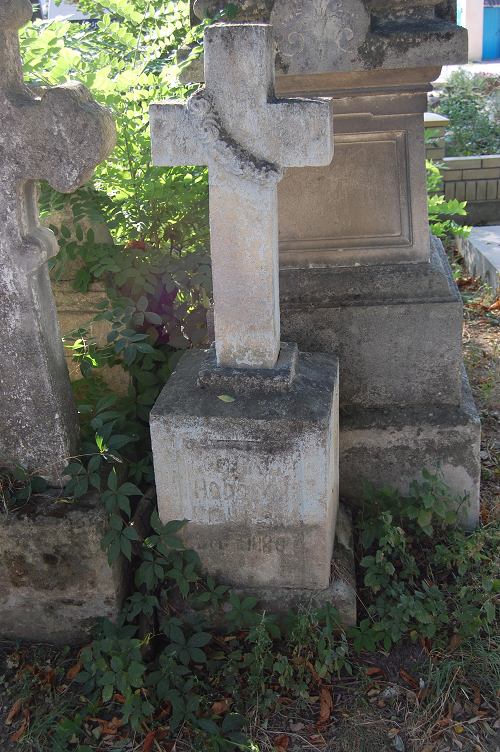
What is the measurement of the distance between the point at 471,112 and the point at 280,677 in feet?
29.7

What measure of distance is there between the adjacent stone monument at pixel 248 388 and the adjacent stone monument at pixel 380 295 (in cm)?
34

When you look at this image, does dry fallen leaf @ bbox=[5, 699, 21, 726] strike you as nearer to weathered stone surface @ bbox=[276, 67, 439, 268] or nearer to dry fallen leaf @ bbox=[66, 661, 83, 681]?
dry fallen leaf @ bbox=[66, 661, 83, 681]

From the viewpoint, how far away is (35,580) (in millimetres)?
2467

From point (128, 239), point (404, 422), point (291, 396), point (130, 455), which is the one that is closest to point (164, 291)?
point (128, 239)

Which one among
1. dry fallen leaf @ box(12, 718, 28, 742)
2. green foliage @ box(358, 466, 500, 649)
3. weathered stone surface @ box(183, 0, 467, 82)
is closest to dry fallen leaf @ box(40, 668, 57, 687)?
dry fallen leaf @ box(12, 718, 28, 742)

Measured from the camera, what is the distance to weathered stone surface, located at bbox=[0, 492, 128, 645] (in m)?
2.40

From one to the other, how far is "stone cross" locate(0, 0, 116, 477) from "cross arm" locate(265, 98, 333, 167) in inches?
22.2

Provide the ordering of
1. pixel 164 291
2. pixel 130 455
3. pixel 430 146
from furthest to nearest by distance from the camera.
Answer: pixel 430 146 → pixel 164 291 → pixel 130 455

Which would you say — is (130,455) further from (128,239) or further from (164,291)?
(128,239)

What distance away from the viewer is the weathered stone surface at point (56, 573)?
2.40 metres

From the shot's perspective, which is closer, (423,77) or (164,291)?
Result: (423,77)

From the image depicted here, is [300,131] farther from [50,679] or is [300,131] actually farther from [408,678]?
[50,679]

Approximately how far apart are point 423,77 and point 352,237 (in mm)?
680

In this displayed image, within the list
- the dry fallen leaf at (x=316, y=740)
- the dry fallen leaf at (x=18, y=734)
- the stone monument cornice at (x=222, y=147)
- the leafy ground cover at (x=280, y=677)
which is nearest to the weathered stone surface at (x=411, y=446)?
the leafy ground cover at (x=280, y=677)
